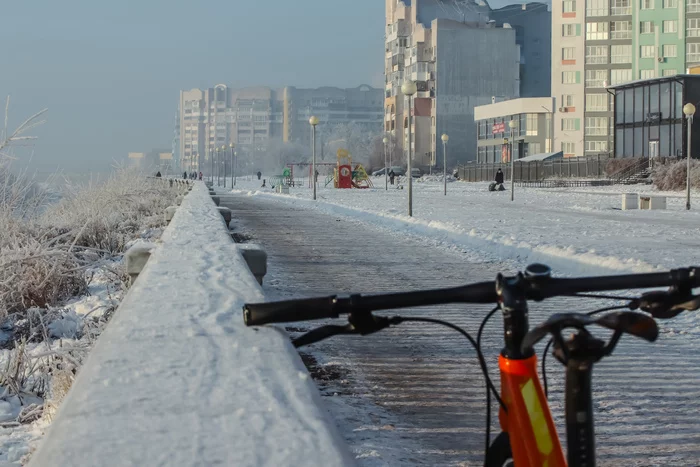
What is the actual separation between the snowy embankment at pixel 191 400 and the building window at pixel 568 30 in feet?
341

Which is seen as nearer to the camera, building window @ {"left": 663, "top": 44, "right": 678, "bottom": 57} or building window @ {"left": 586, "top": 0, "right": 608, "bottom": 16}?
building window @ {"left": 663, "top": 44, "right": 678, "bottom": 57}

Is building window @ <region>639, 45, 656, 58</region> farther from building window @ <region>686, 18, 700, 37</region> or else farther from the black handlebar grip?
the black handlebar grip

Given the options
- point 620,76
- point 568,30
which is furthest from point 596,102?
point 568,30

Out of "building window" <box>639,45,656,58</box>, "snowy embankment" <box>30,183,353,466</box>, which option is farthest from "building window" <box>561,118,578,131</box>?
"snowy embankment" <box>30,183,353,466</box>

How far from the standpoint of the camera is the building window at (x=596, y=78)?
333 ft

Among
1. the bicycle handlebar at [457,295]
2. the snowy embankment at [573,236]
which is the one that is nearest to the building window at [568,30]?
the snowy embankment at [573,236]

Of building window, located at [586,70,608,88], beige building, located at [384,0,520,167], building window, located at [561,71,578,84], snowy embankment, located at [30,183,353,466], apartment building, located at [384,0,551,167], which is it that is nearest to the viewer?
snowy embankment, located at [30,183,353,466]

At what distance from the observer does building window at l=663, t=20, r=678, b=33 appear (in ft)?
306

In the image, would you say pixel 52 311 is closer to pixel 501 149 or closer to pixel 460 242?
pixel 460 242

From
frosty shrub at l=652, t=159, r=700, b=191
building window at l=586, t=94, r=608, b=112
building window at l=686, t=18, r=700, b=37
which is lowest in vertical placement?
frosty shrub at l=652, t=159, r=700, b=191

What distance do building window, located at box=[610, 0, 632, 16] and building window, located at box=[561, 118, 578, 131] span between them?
11.3 m

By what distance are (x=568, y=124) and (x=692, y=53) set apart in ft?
47.6

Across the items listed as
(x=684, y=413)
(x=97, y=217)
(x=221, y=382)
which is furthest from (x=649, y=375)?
(x=97, y=217)

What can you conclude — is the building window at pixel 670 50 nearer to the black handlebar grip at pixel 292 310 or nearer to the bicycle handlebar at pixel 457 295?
the bicycle handlebar at pixel 457 295
